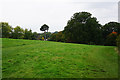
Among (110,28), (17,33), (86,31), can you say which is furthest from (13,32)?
(110,28)

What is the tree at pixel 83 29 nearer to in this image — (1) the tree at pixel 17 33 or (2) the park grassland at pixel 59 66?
(2) the park grassland at pixel 59 66

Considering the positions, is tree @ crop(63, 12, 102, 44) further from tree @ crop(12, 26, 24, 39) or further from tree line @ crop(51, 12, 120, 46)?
tree @ crop(12, 26, 24, 39)

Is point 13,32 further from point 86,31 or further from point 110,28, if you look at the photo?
point 110,28

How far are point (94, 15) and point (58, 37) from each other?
21534 mm

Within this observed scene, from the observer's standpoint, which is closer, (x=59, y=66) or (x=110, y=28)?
(x=59, y=66)

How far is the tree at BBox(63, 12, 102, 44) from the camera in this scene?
2940 centimetres

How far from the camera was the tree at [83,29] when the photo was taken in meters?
29.4

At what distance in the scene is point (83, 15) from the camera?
1226 inches

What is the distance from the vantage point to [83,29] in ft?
98.9

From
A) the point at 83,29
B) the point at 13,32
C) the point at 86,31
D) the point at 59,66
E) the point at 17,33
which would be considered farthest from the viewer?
the point at 17,33

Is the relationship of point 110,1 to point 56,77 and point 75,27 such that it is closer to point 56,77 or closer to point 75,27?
point 56,77

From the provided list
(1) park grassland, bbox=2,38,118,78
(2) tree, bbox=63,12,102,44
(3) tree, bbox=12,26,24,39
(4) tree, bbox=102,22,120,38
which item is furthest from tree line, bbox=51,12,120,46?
(3) tree, bbox=12,26,24,39

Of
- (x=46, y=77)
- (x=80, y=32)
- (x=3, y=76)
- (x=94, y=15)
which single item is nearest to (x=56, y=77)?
(x=46, y=77)

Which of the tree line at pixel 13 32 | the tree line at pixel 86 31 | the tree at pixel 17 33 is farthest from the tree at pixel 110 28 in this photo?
the tree at pixel 17 33
